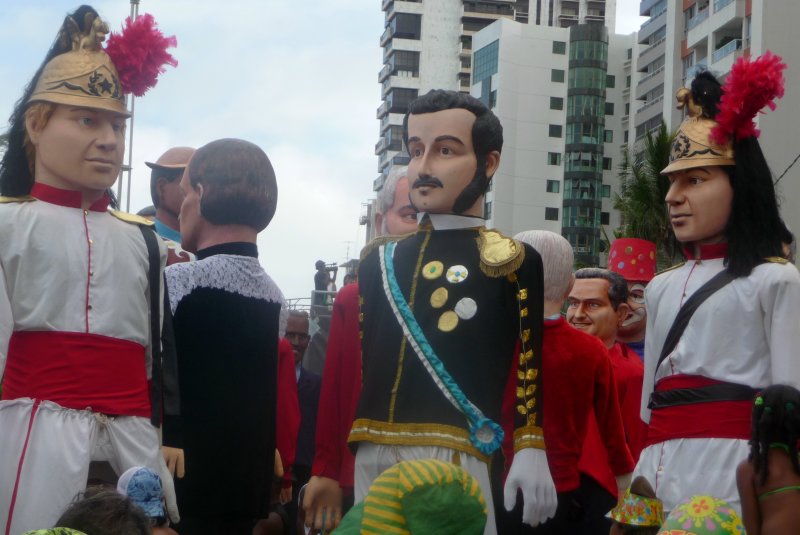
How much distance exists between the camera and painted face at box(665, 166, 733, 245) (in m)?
5.68

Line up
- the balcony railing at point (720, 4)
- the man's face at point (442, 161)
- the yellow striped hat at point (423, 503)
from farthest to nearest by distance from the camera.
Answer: the balcony railing at point (720, 4) < the man's face at point (442, 161) < the yellow striped hat at point (423, 503)

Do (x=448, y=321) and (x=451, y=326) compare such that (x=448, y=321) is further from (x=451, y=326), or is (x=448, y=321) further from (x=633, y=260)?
(x=633, y=260)

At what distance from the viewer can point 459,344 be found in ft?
17.3

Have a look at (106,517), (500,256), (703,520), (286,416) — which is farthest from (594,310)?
(106,517)

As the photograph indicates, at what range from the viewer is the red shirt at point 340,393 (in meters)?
5.56

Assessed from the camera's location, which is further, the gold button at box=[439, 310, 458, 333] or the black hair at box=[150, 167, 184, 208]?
the black hair at box=[150, 167, 184, 208]

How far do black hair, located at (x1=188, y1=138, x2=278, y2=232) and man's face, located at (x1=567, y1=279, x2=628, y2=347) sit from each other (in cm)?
243

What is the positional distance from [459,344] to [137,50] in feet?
5.99

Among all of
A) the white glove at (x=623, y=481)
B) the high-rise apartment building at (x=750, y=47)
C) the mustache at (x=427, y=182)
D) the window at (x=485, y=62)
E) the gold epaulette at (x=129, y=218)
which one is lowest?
the white glove at (x=623, y=481)

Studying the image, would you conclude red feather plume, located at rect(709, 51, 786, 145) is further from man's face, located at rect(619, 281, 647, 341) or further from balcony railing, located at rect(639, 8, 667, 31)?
balcony railing, located at rect(639, 8, 667, 31)

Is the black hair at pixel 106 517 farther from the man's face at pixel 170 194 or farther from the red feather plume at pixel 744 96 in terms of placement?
the man's face at pixel 170 194

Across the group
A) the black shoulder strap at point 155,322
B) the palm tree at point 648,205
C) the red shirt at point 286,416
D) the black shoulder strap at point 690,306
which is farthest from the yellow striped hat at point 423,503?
the palm tree at point 648,205

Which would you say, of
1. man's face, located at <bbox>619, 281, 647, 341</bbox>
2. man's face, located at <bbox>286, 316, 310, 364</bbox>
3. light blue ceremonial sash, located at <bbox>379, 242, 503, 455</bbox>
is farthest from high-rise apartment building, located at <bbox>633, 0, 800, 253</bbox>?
light blue ceremonial sash, located at <bbox>379, 242, 503, 455</bbox>

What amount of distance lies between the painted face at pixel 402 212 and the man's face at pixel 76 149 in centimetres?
149
